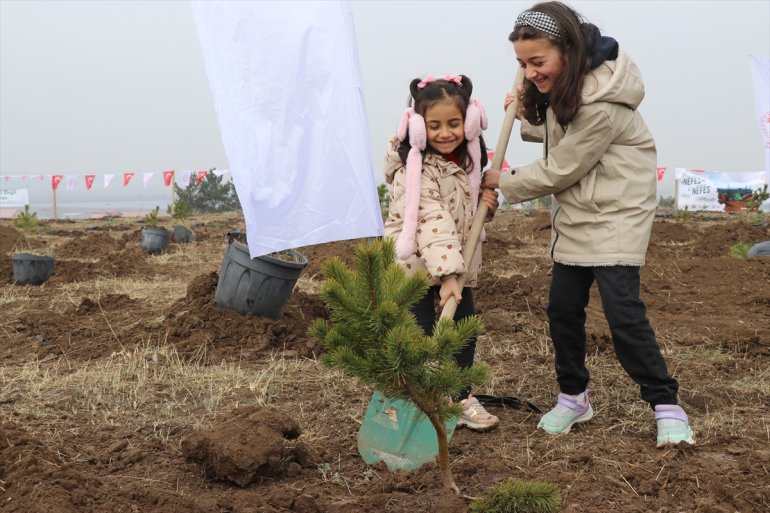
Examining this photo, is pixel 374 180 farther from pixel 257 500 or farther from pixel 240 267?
pixel 257 500

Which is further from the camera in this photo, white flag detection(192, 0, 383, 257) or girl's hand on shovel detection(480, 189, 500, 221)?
white flag detection(192, 0, 383, 257)

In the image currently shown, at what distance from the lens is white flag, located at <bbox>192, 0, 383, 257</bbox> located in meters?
3.96

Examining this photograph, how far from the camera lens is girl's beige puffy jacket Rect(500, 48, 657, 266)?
2803 mm

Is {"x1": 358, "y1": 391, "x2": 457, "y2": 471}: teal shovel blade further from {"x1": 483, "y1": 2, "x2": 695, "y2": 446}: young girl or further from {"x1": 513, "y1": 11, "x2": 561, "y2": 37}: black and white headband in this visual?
{"x1": 513, "y1": 11, "x2": 561, "y2": 37}: black and white headband

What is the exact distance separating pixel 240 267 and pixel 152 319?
0.94 meters

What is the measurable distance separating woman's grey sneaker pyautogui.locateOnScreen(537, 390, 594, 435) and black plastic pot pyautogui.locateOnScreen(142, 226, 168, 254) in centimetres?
883

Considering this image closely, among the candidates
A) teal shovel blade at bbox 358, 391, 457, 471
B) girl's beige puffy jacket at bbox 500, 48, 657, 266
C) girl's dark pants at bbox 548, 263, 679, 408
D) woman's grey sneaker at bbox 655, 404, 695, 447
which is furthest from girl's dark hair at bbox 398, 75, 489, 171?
woman's grey sneaker at bbox 655, 404, 695, 447

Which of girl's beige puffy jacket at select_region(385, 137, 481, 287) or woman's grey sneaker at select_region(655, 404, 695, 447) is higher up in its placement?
girl's beige puffy jacket at select_region(385, 137, 481, 287)

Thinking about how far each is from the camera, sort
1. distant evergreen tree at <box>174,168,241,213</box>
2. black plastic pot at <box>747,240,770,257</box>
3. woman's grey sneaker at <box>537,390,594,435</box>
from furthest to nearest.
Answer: distant evergreen tree at <box>174,168,241,213</box>, black plastic pot at <box>747,240,770,257</box>, woman's grey sneaker at <box>537,390,594,435</box>

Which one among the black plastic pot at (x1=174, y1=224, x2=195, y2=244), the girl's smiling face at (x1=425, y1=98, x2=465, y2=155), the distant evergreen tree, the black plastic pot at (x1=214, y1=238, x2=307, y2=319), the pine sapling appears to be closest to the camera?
the pine sapling

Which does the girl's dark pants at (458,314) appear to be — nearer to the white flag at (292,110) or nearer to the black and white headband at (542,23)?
the white flag at (292,110)

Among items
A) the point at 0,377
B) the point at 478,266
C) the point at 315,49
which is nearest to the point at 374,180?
the point at 315,49

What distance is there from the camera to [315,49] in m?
3.97

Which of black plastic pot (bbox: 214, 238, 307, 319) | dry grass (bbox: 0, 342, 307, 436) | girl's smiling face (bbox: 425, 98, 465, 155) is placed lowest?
dry grass (bbox: 0, 342, 307, 436)
